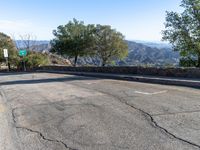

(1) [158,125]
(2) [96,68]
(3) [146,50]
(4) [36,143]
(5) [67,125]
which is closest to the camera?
(4) [36,143]

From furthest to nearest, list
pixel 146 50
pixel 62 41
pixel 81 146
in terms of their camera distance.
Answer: pixel 146 50 → pixel 62 41 → pixel 81 146

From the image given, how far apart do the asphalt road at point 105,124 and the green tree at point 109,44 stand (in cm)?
3899

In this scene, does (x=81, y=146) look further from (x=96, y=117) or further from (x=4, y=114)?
(x=4, y=114)

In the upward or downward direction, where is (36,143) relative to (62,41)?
downward

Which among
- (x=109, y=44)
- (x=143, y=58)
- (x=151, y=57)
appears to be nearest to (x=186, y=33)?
(x=109, y=44)

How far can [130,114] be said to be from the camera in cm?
751

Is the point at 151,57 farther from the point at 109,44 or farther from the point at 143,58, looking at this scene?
the point at 109,44

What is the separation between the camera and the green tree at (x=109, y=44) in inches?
1919

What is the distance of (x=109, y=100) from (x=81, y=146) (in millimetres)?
4669

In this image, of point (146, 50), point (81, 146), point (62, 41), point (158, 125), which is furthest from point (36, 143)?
point (146, 50)

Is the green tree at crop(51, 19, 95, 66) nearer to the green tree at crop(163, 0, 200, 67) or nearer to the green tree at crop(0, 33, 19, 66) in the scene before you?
the green tree at crop(0, 33, 19, 66)

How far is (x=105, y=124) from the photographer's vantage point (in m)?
6.62

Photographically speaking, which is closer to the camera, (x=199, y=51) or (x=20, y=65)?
(x=199, y=51)

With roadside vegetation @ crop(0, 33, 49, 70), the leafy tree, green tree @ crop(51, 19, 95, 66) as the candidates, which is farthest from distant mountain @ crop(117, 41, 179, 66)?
roadside vegetation @ crop(0, 33, 49, 70)
